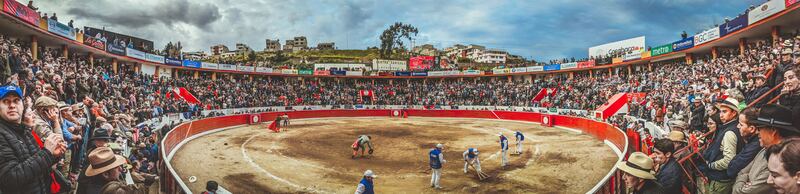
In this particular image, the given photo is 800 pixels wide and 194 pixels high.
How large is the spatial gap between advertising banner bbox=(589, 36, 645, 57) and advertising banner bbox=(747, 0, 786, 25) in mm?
21565

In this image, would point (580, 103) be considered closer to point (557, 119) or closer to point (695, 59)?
point (557, 119)

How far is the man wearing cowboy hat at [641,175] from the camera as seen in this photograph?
4.05 m

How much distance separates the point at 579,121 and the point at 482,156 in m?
Result: 13.6

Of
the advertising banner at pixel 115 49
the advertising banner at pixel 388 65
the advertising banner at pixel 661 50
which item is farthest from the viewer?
the advertising banner at pixel 388 65

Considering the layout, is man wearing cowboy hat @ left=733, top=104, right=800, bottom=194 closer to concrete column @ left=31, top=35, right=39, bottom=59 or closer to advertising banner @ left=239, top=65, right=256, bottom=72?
concrete column @ left=31, top=35, right=39, bottom=59

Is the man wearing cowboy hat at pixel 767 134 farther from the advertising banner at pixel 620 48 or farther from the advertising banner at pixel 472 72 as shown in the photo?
the advertising banner at pixel 472 72

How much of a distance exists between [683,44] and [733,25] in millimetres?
6545

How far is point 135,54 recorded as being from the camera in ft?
105

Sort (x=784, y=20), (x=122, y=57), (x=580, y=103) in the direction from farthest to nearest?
(x=580, y=103) < (x=122, y=57) < (x=784, y=20)

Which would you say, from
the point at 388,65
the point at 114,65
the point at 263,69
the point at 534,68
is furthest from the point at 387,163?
the point at 388,65

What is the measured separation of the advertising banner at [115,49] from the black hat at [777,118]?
3522 centimetres

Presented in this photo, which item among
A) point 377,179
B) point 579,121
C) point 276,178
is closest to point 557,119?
point 579,121

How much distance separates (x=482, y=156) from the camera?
57.0 ft

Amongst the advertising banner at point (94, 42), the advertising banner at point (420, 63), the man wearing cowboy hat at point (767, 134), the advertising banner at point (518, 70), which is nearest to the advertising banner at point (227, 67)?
the advertising banner at point (94, 42)
